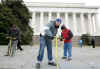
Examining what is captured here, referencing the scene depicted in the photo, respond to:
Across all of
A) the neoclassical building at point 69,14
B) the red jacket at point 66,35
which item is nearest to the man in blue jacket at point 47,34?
the red jacket at point 66,35

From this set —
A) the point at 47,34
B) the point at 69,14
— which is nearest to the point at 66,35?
the point at 47,34

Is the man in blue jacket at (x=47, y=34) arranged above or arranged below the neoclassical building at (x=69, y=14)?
below

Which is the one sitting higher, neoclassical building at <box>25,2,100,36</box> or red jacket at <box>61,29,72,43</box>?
neoclassical building at <box>25,2,100,36</box>

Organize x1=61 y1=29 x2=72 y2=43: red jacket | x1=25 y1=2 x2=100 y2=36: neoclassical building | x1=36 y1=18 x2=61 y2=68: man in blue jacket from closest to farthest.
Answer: x1=36 y1=18 x2=61 y2=68: man in blue jacket, x1=61 y1=29 x2=72 y2=43: red jacket, x1=25 y1=2 x2=100 y2=36: neoclassical building

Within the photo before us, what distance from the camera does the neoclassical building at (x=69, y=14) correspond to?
68375 mm

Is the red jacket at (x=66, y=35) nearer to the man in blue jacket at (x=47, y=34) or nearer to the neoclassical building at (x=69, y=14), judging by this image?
the man in blue jacket at (x=47, y=34)

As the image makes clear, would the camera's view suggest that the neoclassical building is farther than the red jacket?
Yes

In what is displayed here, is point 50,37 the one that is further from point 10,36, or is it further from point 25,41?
point 25,41

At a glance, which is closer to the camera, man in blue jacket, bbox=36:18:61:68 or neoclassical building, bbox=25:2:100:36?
man in blue jacket, bbox=36:18:61:68

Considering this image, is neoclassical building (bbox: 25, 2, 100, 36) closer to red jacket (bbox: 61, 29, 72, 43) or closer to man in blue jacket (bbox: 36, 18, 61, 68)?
red jacket (bbox: 61, 29, 72, 43)

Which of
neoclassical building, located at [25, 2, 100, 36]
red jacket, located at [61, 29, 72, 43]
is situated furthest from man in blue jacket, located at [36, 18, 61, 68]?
neoclassical building, located at [25, 2, 100, 36]

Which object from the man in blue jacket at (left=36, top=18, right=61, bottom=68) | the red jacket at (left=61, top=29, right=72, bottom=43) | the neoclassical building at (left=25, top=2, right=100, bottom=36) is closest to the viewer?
the man in blue jacket at (left=36, top=18, right=61, bottom=68)

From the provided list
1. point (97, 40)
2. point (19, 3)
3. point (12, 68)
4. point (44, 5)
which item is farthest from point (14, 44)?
point (44, 5)

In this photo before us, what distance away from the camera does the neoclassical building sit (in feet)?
224
